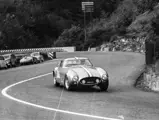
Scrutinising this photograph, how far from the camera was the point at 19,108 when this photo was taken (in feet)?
37.5

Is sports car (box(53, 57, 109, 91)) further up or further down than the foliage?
further up

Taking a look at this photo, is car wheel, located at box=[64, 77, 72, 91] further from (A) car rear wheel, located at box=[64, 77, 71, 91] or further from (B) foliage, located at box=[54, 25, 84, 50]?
(B) foliage, located at box=[54, 25, 84, 50]

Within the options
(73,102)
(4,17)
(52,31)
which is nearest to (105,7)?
(52,31)

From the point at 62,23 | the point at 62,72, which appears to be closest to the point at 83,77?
the point at 62,72

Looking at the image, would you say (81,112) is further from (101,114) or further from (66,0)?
(66,0)

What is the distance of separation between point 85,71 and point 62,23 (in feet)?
362

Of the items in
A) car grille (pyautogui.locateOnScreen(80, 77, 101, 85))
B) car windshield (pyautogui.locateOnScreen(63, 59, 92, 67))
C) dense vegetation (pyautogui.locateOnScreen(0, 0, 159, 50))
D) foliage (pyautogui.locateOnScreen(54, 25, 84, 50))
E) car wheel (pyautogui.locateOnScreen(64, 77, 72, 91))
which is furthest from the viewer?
foliage (pyautogui.locateOnScreen(54, 25, 84, 50))

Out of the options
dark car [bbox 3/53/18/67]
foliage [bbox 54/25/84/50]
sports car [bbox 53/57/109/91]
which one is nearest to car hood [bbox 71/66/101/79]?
sports car [bbox 53/57/109/91]

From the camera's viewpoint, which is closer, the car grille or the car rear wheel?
the car grille

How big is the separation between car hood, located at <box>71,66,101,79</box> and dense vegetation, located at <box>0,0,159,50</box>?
64942mm

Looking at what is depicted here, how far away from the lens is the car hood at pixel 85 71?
16.5m

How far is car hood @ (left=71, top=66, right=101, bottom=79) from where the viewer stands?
648 inches

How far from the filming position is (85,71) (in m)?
16.7

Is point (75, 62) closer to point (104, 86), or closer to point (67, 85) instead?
point (67, 85)
